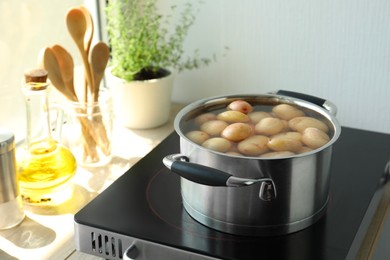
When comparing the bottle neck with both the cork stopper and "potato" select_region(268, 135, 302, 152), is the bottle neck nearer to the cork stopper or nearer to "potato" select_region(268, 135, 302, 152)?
the cork stopper

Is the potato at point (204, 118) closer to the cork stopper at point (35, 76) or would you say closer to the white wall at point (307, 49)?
the cork stopper at point (35, 76)

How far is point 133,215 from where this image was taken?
875 mm

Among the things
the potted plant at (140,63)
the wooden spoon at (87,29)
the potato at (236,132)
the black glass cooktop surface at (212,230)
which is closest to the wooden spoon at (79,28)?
the wooden spoon at (87,29)

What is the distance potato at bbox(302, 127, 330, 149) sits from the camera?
0.82 metres

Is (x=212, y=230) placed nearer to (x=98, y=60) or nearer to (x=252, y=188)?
(x=252, y=188)

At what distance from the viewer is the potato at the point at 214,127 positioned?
0.86 m

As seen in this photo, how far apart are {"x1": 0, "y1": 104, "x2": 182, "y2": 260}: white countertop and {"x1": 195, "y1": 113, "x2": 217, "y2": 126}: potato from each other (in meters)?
0.27

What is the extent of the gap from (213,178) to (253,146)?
0.10 m

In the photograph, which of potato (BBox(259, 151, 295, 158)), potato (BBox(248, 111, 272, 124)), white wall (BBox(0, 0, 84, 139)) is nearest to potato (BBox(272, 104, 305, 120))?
potato (BBox(248, 111, 272, 124))

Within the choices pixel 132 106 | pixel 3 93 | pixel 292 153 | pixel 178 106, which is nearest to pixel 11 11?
pixel 3 93

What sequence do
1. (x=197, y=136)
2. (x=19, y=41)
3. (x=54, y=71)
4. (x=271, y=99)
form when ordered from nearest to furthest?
(x=197, y=136) < (x=271, y=99) < (x=54, y=71) < (x=19, y=41)

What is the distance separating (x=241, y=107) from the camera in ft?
3.03

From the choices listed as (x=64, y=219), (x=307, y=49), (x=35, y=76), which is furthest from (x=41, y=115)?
(x=307, y=49)

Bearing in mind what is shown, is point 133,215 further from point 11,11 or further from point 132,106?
point 11,11
